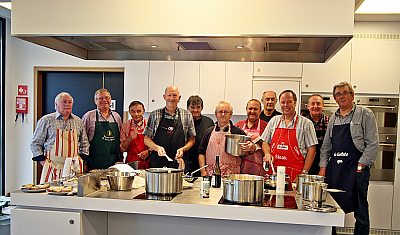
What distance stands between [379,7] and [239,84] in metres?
A: 1.75

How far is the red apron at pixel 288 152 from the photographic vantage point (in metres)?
3.49

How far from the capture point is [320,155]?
3689mm

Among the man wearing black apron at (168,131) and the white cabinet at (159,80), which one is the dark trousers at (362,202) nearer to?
the man wearing black apron at (168,131)

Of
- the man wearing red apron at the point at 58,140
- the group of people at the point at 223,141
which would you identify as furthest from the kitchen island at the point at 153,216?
the man wearing red apron at the point at 58,140

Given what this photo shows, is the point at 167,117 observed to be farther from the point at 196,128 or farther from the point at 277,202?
the point at 277,202

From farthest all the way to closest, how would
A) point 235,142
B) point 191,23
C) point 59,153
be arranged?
1. point 59,153
2. point 235,142
3. point 191,23

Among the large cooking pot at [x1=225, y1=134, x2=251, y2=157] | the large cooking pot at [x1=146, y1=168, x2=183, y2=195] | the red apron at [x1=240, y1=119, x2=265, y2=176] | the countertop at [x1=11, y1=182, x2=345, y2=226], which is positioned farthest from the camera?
the red apron at [x1=240, y1=119, x2=265, y2=176]

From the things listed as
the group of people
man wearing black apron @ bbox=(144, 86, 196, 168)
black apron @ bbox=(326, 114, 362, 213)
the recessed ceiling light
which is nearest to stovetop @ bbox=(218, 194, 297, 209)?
the group of people

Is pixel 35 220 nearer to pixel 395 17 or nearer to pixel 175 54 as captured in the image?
pixel 175 54

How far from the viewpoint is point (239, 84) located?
4844 millimetres

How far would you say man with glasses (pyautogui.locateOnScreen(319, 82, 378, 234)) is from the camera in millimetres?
3461

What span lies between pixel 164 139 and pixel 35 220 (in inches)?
65.1

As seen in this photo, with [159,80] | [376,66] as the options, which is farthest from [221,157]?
[376,66]

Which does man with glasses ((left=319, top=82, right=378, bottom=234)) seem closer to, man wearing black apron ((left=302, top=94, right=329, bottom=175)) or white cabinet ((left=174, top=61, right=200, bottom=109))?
man wearing black apron ((left=302, top=94, right=329, bottom=175))
